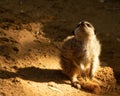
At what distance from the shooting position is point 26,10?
7191mm

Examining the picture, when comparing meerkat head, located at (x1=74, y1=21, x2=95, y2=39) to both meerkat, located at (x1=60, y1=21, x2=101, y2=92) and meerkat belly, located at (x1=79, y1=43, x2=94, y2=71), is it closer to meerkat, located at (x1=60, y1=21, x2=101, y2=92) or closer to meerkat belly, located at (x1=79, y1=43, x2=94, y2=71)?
meerkat, located at (x1=60, y1=21, x2=101, y2=92)

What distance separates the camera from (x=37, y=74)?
5.42 metres

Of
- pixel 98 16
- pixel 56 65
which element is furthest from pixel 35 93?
pixel 98 16

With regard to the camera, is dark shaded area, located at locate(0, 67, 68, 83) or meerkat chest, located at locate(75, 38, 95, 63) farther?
meerkat chest, located at locate(75, 38, 95, 63)

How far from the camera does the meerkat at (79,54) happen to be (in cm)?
541

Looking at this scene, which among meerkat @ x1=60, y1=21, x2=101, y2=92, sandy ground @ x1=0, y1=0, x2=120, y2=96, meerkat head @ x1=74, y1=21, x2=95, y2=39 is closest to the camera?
sandy ground @ x1=0, y1=0, x2=120, y2=96

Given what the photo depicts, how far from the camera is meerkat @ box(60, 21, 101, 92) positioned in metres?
5.41

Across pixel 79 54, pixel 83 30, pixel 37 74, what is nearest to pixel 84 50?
pixel 79 54

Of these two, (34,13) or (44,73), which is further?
(34,13)

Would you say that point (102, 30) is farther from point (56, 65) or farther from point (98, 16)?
point (56, 65)

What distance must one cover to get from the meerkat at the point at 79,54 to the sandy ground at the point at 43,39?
14 cm

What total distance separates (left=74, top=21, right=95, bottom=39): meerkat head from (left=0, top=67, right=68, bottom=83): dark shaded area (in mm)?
585

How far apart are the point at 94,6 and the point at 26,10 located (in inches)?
51.5

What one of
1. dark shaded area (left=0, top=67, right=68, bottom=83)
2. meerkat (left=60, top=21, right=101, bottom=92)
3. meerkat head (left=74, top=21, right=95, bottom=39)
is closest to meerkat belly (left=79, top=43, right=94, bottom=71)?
meerkat (left=60, top=21, right=101, bottom=92)
